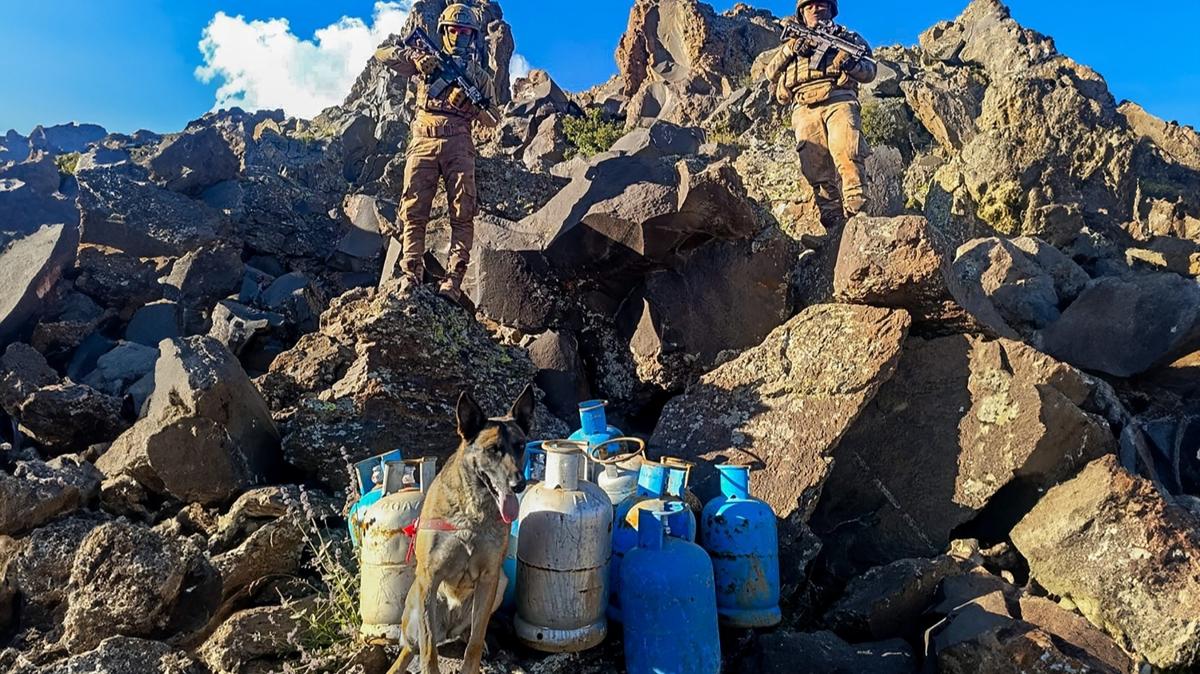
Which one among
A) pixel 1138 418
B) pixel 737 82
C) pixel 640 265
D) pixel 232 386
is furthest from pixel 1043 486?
pixel 737 82

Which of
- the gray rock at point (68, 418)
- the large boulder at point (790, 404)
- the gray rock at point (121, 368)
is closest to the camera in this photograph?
the large boulder at point (790, 404)

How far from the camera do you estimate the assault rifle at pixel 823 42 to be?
7.52 m

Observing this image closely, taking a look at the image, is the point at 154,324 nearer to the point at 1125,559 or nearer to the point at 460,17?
the point at 460,17

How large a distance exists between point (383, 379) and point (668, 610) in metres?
2.58

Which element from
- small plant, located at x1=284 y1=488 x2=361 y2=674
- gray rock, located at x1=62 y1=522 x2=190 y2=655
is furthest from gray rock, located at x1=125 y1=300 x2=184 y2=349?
small plant, located at x1=284 y1=488 x2=361 y2=674

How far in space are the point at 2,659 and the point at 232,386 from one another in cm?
168

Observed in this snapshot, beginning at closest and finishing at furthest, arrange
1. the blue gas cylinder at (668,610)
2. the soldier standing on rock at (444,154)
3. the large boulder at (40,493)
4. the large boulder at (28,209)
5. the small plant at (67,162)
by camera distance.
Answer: the blue gas cylinder at (668,610) → the large boulder at (40,493) → the soldier standing on rock at (444,154) → the large boulder at (28,209) → the small plant at (67,162)

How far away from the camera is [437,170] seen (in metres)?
7.00

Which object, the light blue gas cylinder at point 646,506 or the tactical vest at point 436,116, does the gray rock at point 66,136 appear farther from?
the light blue gas cylinder at point 646,506

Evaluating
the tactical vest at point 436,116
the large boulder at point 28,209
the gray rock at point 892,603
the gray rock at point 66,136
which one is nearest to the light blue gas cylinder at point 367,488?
the gray rock at point 892,603

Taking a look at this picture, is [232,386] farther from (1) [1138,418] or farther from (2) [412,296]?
(1) [1138,418]

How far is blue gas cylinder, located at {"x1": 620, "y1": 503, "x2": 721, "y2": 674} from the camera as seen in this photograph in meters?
3.21

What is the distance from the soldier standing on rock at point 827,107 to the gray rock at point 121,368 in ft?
20.8

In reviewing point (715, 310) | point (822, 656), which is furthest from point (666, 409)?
point (822, 656)
